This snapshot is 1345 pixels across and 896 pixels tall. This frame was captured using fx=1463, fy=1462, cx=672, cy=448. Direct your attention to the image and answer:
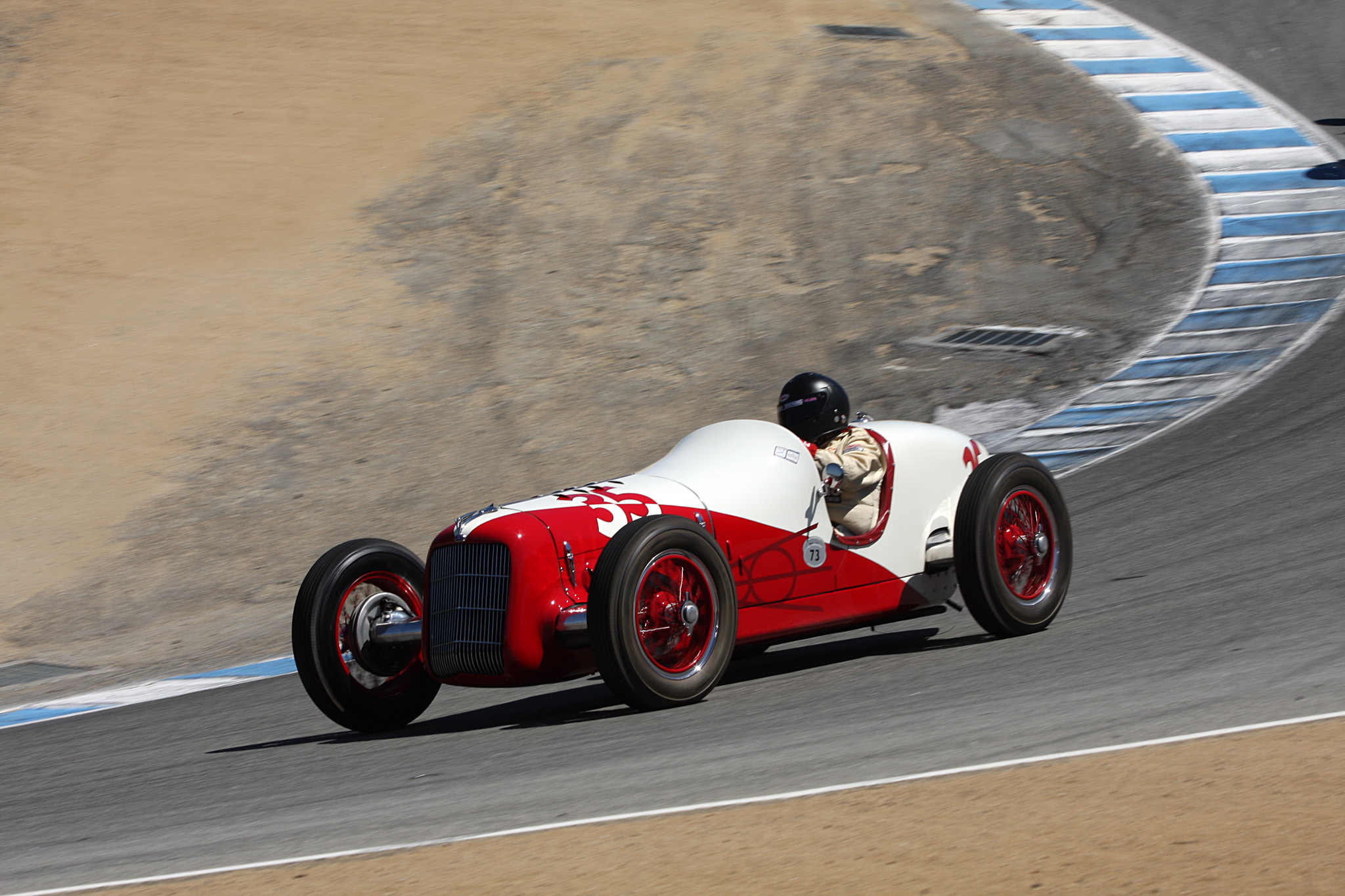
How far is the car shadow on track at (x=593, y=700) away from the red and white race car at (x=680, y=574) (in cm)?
19

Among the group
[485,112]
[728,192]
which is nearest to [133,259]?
[485,112]

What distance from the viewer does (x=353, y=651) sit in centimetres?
694

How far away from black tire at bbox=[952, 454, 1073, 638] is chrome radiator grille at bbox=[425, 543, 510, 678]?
7.61 feet

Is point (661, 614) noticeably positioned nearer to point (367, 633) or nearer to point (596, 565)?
point (596, 565)

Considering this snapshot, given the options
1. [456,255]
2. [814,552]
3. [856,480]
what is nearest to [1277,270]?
[456,255]

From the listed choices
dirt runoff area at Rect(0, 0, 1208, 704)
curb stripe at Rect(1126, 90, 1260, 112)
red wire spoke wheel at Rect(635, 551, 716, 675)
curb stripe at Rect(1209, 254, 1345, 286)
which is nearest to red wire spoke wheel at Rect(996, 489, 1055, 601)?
red wire spoke wheel at Rect(635, 551, 716, 675)

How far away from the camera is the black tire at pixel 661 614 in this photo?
5.88 metres

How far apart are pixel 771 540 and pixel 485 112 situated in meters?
16.9

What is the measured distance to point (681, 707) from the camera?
6.27 metres

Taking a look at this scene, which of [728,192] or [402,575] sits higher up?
[728,192]

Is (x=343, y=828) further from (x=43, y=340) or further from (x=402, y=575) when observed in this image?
(x=43, y=340)

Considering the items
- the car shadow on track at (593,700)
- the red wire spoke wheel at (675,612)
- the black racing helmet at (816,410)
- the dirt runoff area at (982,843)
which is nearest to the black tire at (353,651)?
the car shadow on track at (593,700)

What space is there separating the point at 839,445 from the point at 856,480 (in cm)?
22

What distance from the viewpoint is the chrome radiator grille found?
629cm
